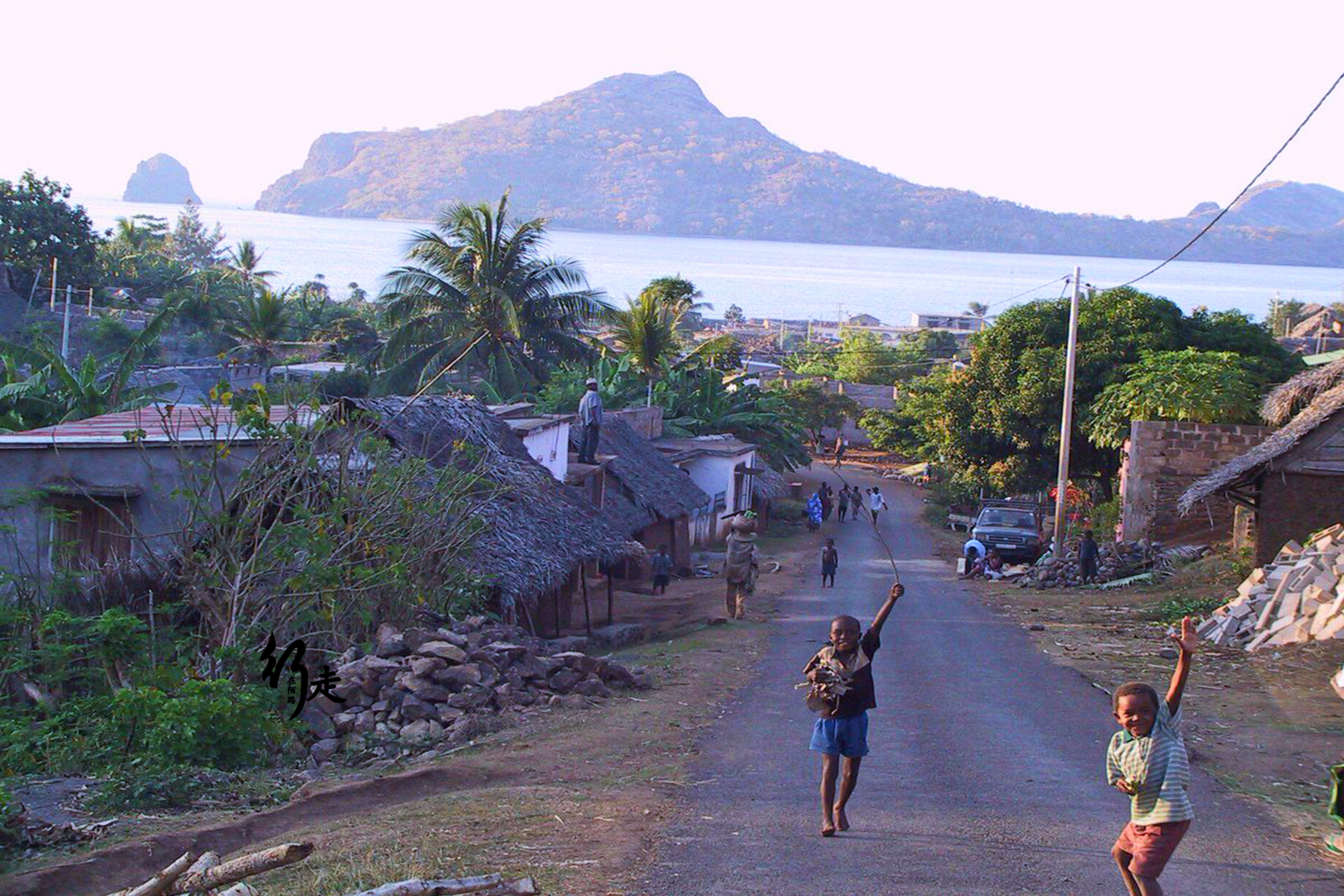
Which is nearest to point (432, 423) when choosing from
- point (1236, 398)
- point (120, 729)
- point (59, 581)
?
point (59, 581)

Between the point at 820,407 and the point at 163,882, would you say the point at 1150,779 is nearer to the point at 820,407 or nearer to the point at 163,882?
the point at 163,882

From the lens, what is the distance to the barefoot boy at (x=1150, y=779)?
20.1 feet

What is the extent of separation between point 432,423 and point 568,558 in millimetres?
2686

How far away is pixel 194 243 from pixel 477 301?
248ft

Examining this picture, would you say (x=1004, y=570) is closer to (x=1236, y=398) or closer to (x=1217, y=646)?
(x=1236, y=398)

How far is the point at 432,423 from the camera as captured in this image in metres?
18.6

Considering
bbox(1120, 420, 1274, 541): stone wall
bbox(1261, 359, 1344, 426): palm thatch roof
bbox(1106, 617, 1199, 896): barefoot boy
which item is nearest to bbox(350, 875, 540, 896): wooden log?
bbox(1106, 617, 1199, 896): barefoot boy

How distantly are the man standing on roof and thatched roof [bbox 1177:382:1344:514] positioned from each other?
1030 cm

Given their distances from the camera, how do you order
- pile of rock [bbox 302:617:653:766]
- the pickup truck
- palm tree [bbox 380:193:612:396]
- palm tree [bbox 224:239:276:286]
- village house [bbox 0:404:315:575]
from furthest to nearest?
palm tree [bbox 224:239:276:286] → palm tree [bbox 380:193:612:396] → the pickup truck → village house [bbox 0:404:315:575] → pile of rock [bbox 302:617:653:766]

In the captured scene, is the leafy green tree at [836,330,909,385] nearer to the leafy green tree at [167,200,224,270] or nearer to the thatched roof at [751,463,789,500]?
the thatched roof at [751,463,789,500]

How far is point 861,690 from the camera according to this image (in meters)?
7.85

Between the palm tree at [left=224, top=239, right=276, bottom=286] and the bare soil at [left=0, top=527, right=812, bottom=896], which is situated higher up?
the palm tree at [left=224, top=239, right=276, bottom=286]

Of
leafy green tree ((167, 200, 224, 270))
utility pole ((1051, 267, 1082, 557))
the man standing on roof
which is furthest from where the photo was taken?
leafy green tree ((167, 200, 224, 270))

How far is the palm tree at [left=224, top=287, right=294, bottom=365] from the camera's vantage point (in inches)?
1854
